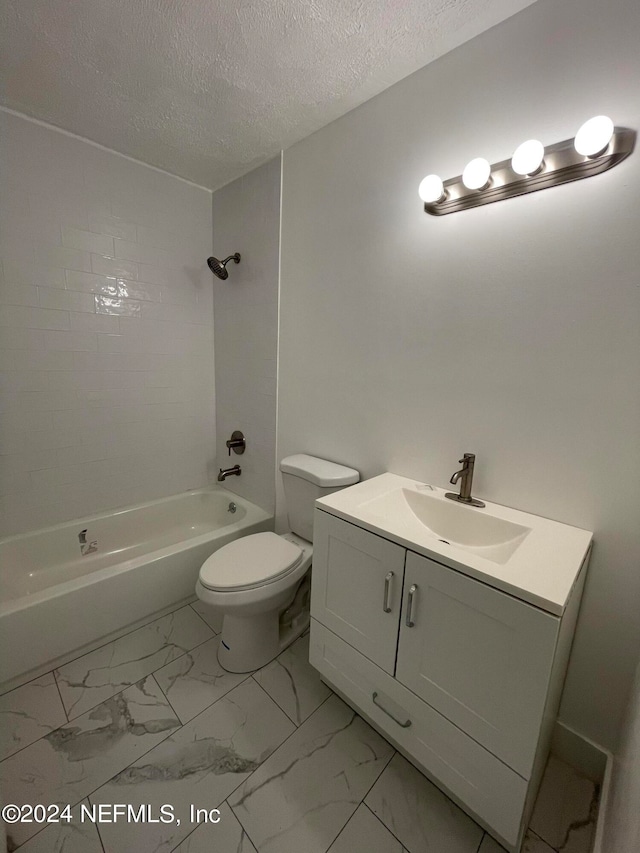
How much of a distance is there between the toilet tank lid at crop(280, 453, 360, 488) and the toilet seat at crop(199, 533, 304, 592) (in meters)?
0.32

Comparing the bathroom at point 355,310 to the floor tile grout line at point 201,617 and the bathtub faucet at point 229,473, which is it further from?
the floor tile grout line at point 201,617

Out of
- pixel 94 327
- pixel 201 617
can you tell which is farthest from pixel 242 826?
pixel 94 327

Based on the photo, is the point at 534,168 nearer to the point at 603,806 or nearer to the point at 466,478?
the point at 466,478

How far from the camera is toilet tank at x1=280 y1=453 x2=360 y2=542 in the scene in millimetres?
1584

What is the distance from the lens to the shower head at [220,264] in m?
2.04

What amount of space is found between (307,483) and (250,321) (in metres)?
1.07

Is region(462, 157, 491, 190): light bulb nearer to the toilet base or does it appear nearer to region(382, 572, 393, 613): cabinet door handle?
region(382, 572, 393, 613): cabinet door handle

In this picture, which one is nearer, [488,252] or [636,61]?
[636,61]

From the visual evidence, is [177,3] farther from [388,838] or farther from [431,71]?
[388,838]

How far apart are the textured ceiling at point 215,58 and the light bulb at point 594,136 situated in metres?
0.50

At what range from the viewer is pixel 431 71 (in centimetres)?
124

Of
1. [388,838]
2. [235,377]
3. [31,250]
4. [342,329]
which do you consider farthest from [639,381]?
[31,250]

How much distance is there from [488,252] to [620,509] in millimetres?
877

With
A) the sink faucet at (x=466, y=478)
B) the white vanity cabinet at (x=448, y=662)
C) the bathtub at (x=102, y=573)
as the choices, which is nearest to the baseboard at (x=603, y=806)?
the white vanity cabinet at (x=448, y=662)
